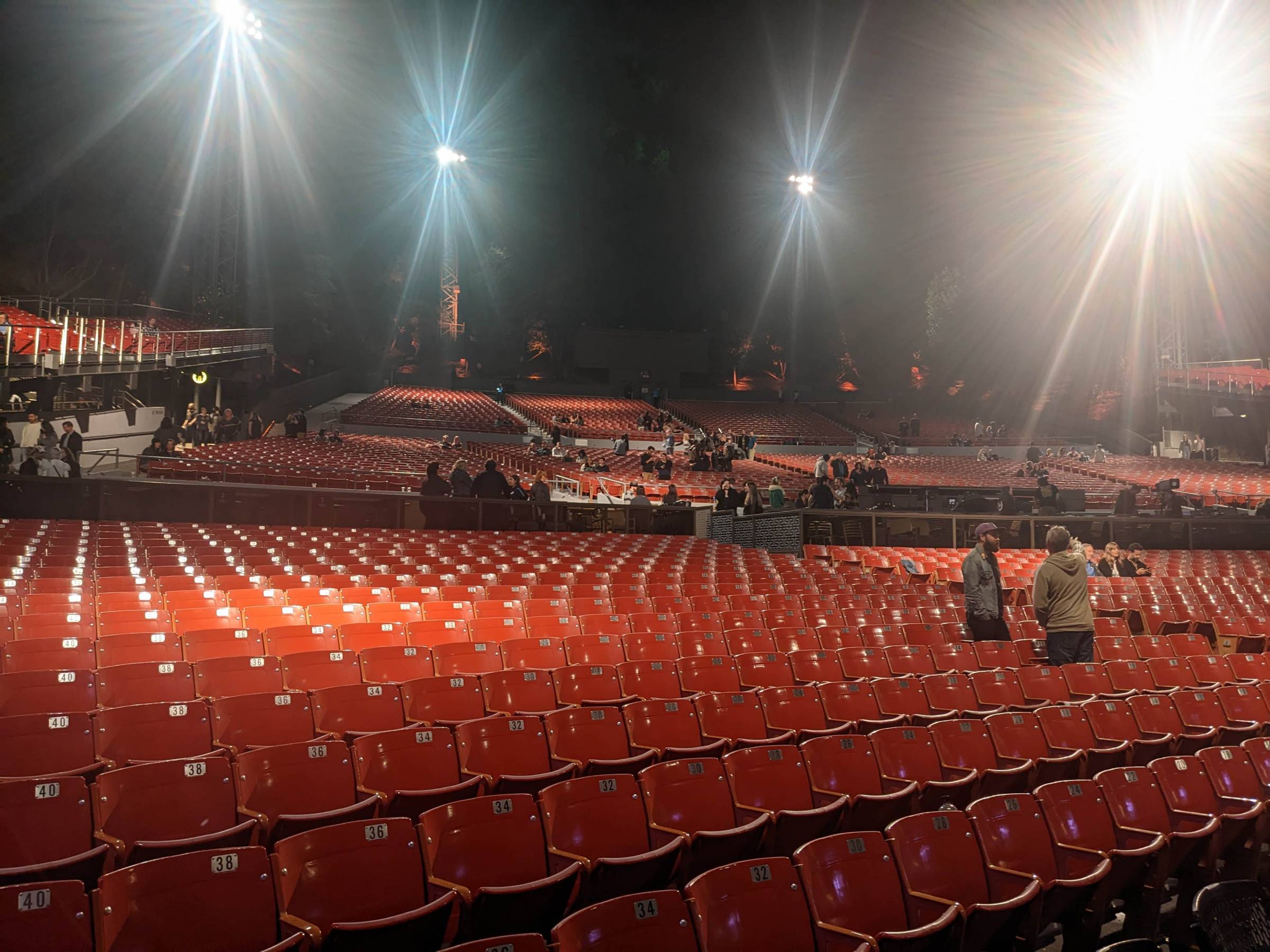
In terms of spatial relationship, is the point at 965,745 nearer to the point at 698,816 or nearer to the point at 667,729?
→ the point at 667,729

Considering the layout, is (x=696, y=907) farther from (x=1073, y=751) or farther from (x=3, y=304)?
(x=3, y=304)

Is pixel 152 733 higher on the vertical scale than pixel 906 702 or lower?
higher

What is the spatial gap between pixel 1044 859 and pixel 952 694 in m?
2.40

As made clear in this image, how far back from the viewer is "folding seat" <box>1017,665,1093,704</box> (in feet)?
21.0

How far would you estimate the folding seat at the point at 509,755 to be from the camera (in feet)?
13.6

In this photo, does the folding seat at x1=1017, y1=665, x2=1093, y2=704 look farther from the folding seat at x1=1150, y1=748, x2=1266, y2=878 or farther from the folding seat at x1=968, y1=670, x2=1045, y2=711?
the folding seat at x1=1150, y1=748, x2=1266, y2=878

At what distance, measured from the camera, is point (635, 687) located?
587 cm

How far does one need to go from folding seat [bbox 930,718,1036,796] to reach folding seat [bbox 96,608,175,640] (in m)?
5.24

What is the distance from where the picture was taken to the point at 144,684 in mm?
4777

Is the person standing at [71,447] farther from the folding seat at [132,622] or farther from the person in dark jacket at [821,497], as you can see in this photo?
the person in dark jacket at [821,497]

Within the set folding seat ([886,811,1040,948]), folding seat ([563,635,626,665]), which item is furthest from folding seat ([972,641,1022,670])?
folding seat ([886,811,1040,948])

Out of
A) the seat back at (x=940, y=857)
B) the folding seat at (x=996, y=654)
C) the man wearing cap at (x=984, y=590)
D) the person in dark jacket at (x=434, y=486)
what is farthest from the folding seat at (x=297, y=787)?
the person in dark jacket at (x=434, y=486)

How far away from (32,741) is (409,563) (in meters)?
6.03

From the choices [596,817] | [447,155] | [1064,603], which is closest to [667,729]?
[596,817]
